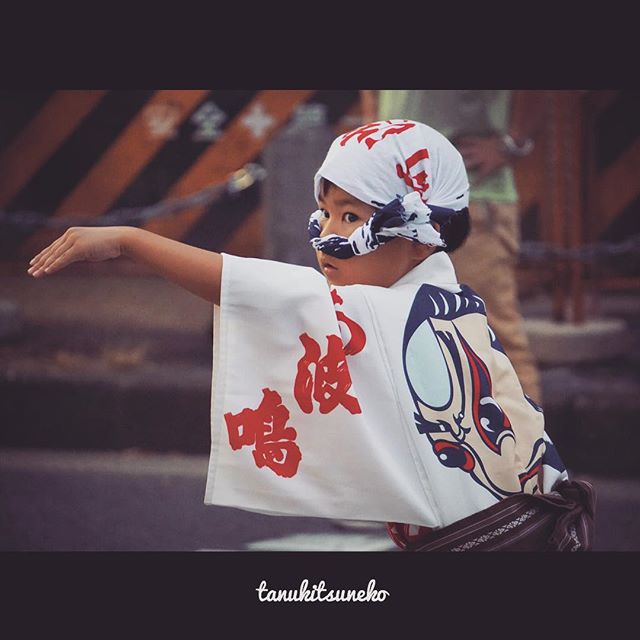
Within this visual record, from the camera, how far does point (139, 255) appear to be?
1.74 m

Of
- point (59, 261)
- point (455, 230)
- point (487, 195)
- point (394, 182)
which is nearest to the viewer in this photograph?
point (59, 261)

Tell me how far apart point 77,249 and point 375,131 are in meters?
0.60

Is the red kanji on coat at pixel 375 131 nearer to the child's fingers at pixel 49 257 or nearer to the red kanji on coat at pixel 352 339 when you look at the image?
the red kanji on coat at pixel 352 339

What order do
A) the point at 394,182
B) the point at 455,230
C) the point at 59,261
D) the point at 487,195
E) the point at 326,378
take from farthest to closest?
the point at 487,195, the point at 455,230, the point at 394,182, the point at 326,378, the point at 59,261

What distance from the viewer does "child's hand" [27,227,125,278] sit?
1.69 metres

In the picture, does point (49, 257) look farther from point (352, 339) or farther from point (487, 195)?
point (487, 195)

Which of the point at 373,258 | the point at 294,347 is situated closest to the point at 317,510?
the point at 294,347

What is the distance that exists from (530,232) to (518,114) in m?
0.51

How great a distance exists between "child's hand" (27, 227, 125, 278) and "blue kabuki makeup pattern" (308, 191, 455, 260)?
402 millimetres

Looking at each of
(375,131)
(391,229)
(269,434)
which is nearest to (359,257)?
(391,229)

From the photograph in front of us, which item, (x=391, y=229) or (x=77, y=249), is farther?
(x=391, y=229)

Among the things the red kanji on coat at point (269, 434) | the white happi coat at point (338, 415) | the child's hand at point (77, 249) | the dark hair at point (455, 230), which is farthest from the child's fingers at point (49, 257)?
the dark hair at point (455, 230)

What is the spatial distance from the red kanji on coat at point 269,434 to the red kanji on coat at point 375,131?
1.59 feet

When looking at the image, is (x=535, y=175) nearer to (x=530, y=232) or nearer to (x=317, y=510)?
(x=530, y=232)
